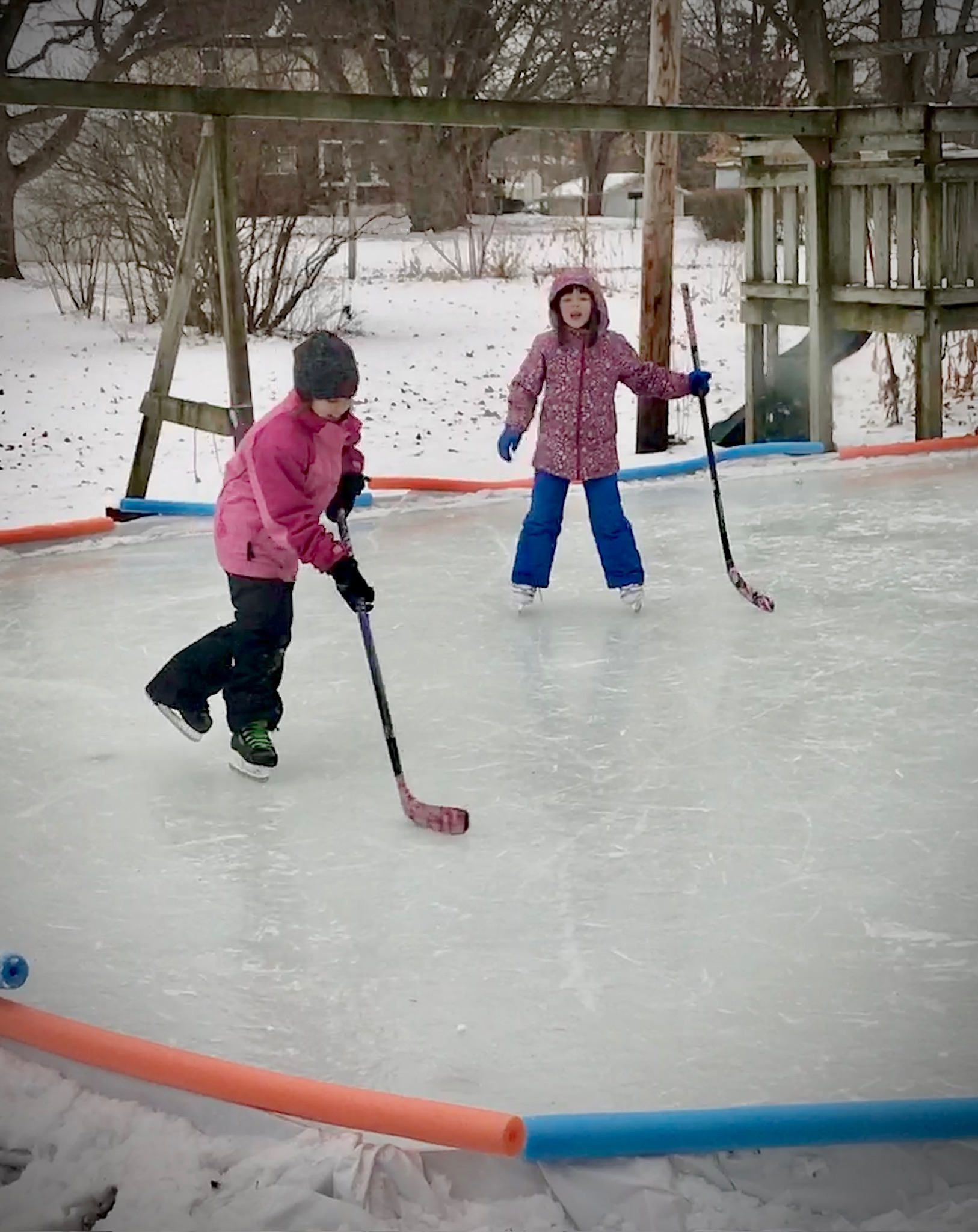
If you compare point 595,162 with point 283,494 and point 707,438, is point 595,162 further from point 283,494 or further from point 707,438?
point 283,494

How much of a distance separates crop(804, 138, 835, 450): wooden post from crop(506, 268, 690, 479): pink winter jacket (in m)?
2.92

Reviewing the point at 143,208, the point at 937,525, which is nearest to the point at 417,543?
the point at 937,525

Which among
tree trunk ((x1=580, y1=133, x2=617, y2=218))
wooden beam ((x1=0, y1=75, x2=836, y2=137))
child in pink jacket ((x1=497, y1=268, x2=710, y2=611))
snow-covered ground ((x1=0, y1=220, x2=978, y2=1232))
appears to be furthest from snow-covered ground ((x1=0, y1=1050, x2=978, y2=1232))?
tree trunk ((x1=580, y1=133, x2=617, y2=218))

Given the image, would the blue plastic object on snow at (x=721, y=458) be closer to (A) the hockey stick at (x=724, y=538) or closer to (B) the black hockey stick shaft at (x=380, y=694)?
(A) the hockey stick at (x=724, y=538)

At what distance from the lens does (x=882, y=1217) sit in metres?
1.90

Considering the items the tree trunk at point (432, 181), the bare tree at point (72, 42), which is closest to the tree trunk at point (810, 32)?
the tree trunk at point (432, 181)

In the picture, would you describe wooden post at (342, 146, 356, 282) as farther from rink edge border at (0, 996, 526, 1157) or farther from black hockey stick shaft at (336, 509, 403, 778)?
rink edge border at (0, 996, 526, 1157)

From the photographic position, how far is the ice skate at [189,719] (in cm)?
359

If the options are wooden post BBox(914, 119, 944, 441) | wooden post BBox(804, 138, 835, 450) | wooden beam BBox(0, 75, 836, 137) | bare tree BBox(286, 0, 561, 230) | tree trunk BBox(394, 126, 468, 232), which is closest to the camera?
wooden beam BBox(0, 75, 836, 137)

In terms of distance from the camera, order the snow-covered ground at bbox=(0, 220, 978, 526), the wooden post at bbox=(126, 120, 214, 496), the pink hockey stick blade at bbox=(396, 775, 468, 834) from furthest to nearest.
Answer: the snow-covered ground at bbox=(0, 220, 978, 526) < the wooden post at bbox=(126, 120, 214, 496) < the pink hockey stick blade at bbox=(396, 775, 468, 834)

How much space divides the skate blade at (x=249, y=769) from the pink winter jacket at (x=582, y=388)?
1.63 m

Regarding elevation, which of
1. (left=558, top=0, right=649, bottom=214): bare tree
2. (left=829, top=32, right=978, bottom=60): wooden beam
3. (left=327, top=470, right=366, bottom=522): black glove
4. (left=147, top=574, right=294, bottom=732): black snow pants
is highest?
(left=558, top=0, right=649, bottom=214): bare tree

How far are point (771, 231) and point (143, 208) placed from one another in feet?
12.6

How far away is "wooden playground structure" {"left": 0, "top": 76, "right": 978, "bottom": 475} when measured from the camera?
5988 mm
